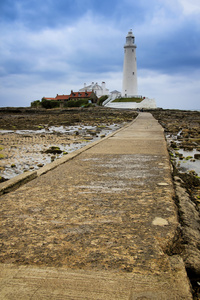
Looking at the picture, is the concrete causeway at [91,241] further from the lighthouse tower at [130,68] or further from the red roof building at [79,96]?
the red roof building at [79,96]

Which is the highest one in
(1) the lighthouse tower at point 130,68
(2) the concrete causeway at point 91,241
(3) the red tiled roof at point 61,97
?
(1) the lighthouse tower at point 130,68

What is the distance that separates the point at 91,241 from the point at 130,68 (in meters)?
56.7

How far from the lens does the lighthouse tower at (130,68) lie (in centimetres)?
5519

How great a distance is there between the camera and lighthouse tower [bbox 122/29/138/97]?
55.2 metres

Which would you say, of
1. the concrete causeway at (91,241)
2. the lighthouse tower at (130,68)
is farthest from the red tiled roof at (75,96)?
the concrete causeway at (91,241)

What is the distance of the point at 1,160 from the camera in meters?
5.79

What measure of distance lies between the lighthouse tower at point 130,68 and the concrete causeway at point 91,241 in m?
55.1

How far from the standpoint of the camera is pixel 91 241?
1.69 meters

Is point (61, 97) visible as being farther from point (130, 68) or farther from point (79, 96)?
point (130, 68)

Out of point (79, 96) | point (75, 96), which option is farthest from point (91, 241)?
point (75, 96)

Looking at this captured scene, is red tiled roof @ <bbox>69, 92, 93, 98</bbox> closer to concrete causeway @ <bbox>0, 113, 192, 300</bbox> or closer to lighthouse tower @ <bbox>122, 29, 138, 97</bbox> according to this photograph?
lighthouse tower @ <bbox>122, 29, 138, 97</bbox>

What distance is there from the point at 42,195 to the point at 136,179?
3.73ft

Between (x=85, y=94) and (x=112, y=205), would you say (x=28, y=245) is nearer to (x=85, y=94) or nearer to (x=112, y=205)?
(x=112, y=205)

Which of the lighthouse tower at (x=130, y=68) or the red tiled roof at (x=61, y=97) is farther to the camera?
the red tiled roof at (x=61, y=97)
